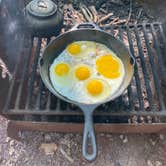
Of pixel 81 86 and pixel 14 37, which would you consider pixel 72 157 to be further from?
pixel 14 37

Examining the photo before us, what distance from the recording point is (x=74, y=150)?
270 centimetres

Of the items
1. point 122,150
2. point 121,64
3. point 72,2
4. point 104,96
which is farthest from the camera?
point 72,2

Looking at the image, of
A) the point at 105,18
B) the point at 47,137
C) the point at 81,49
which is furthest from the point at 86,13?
the point at 47,137

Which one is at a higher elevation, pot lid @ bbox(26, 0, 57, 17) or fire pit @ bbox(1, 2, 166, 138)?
pot lid @ bbox(26, 0, 57, 17)

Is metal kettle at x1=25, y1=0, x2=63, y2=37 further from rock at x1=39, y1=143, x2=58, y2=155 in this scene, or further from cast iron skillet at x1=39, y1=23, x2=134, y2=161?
rock at x1=39, y1=143, x2=58, y2=155

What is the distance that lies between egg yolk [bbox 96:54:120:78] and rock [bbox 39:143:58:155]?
851 millimetres

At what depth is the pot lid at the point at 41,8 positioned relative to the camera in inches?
108

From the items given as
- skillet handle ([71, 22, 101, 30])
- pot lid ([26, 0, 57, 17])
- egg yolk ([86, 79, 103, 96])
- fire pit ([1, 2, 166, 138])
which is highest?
pot lid ([26, 0, 57, 17])

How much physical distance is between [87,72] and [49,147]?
84cm

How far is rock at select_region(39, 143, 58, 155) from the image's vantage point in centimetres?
269

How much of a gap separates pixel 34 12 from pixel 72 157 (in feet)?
4.59

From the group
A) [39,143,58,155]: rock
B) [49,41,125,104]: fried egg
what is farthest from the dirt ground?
[49,41,125,104]: fried egg

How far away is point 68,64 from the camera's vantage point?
252 cm

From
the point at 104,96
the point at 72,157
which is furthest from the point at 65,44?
the point at 72,157
